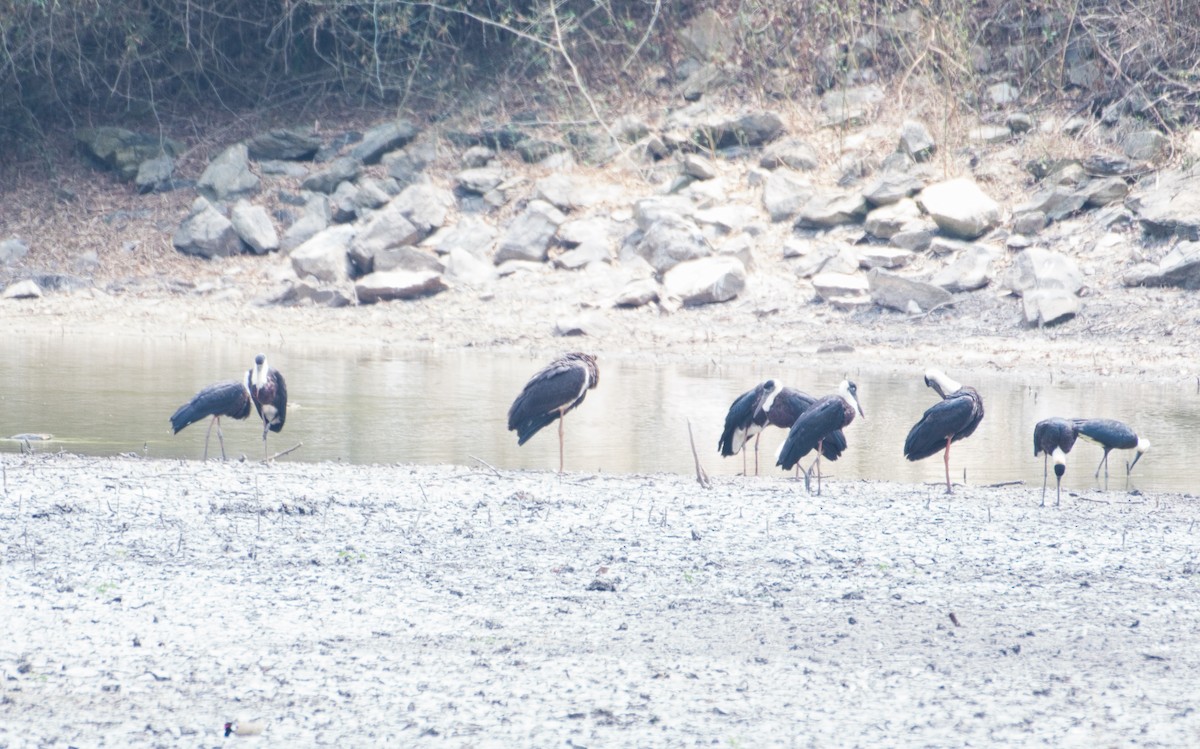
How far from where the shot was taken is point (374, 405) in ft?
35.8

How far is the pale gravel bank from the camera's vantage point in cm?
397

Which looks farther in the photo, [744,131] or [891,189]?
[744,131]

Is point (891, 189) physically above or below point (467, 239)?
above

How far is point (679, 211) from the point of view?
1603 centimetres

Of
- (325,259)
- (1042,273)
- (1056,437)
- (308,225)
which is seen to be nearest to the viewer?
(1056,437)

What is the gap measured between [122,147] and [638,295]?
882 centimetres

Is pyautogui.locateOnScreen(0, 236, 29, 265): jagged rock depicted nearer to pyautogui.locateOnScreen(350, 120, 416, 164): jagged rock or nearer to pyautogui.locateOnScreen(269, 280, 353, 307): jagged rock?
pyautogui.locateOnScreen(269, 280, 353, 307): jagged rock

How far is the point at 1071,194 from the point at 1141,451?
7.10m

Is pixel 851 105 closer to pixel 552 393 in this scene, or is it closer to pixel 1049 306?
pixel 1049 306

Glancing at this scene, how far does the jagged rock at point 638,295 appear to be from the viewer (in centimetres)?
1453

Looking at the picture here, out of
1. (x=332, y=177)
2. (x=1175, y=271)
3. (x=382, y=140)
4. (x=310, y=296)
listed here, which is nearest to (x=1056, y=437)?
(x=1175, y=271)

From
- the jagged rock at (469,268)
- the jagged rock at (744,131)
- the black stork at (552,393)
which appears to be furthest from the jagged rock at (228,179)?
the black stork at (552,393)

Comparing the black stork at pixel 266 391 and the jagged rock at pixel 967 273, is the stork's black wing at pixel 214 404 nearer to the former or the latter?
the black stork at pixel 266 391

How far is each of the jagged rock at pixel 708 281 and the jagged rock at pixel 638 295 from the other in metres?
0.20
